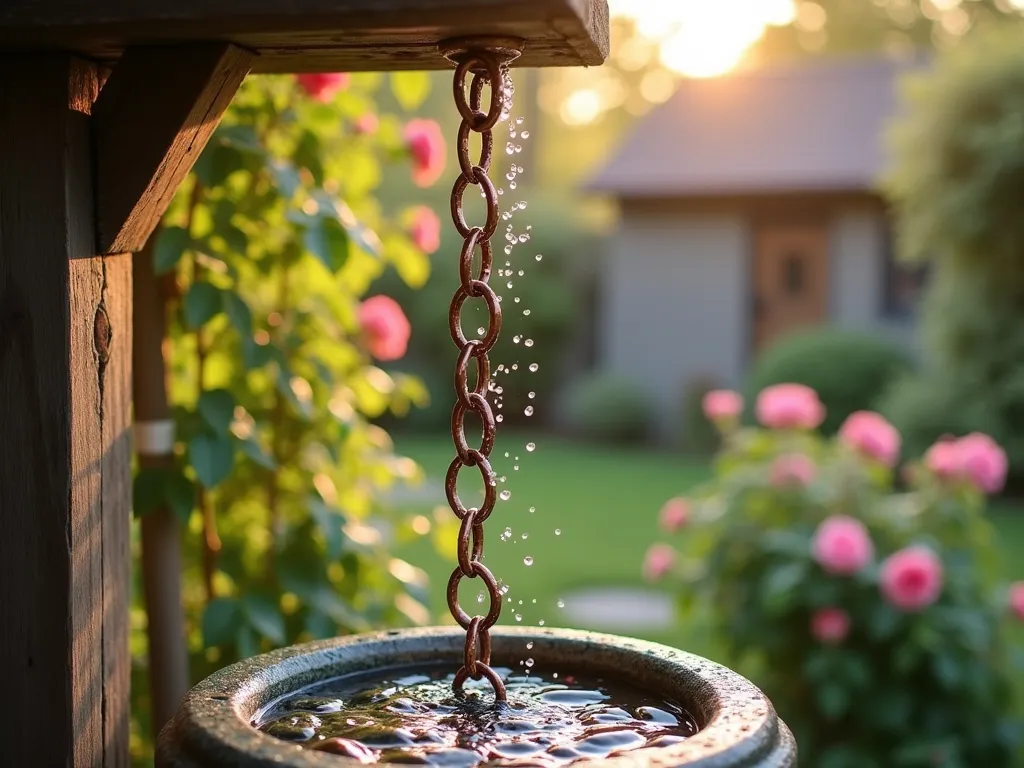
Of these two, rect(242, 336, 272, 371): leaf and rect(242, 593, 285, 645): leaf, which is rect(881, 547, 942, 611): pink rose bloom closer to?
rect(242, 593, 285, 645): leaf

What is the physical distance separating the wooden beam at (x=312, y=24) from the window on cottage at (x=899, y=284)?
13107 millimetres

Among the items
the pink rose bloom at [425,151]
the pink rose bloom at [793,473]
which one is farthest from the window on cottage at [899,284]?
the pink rose bloom at [425,151]

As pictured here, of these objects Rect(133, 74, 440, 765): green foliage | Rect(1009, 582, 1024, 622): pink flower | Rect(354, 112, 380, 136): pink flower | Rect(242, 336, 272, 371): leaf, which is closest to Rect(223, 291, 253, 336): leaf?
Rect(133, 74, 440, 765): green foliage

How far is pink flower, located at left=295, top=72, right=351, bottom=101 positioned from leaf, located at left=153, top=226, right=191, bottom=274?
1.71 feet

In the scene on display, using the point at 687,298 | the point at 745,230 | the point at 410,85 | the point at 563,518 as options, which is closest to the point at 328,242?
the point at 410,85

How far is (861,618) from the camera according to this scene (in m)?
3.89

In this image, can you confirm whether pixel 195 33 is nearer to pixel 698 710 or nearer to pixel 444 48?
pixel 444 48

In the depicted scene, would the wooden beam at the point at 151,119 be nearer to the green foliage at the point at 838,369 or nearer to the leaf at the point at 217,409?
the leaf at the point at 217,409

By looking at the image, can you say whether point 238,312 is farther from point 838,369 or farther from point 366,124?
point 838,369

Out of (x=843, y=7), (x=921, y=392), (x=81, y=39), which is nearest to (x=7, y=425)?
(x=81, y=39)

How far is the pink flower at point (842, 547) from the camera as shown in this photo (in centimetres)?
371

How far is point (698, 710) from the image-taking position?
4.95ft

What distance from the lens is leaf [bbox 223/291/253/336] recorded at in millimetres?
2326

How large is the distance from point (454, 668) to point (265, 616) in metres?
0.80
